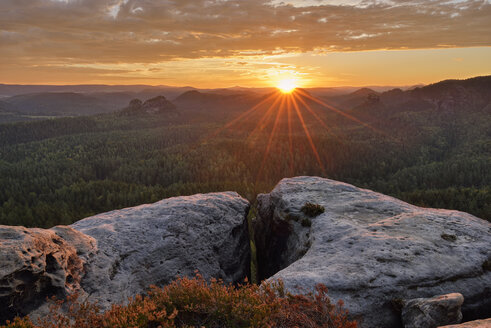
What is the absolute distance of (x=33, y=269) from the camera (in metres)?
14.0

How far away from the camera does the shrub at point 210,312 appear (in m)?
10.1

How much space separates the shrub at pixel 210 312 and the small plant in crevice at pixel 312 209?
1292 cm

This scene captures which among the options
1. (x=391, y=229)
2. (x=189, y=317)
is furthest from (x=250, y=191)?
(x=189, y=317)

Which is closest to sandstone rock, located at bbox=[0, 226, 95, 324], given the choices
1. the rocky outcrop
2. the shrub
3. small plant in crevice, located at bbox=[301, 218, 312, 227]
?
the rocky outcrop

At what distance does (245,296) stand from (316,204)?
16.4 meters

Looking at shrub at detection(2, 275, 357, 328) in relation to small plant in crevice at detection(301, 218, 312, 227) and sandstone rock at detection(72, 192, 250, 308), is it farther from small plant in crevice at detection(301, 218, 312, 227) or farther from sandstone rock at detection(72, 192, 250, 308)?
small plant in crevice at detection(301, 218, 312, 227)

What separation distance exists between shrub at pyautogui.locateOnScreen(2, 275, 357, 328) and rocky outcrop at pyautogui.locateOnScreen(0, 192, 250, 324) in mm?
3641

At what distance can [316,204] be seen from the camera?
2662cm

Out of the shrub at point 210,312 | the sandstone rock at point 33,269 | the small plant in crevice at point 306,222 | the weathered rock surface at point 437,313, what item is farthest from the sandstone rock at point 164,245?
the weathered rock surface at point 437,313

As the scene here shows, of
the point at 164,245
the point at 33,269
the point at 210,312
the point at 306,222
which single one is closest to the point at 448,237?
the point at 306,222

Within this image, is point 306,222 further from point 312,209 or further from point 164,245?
point 164,245

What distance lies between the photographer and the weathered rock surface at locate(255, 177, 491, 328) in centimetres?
1438

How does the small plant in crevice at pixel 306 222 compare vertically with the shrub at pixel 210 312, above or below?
below

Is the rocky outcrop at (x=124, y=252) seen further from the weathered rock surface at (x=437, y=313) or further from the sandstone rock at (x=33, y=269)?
the weathered rock surface at (x=437, y=313)
